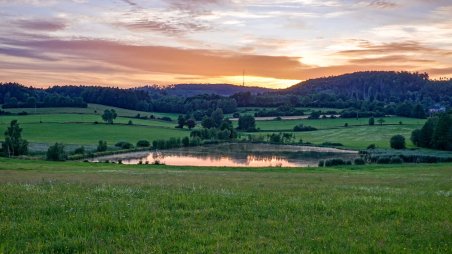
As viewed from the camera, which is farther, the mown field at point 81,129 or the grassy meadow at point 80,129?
the grassy meadow at point 80,129

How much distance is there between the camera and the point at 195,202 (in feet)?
51.6

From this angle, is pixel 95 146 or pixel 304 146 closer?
pixel 95 146

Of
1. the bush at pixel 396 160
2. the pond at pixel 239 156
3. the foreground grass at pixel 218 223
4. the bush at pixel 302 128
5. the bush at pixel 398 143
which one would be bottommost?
the pond at pixel 239 156

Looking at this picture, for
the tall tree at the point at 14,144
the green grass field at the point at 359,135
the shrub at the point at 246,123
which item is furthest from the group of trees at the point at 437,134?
the tall tree at the point at 14,144

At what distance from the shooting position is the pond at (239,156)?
103375 mm

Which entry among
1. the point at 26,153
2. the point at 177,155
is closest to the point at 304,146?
the point at 177,155

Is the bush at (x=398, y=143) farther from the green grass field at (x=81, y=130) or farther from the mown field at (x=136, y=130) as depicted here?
the green grass field at (x=81, y=130)

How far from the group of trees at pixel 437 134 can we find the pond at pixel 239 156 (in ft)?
73.8

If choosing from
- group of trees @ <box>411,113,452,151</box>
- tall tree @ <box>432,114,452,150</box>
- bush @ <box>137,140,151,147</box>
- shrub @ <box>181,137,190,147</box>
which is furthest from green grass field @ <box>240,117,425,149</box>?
bush @ <box>137,140,151,147</box>

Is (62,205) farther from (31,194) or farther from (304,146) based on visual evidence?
(304,146)

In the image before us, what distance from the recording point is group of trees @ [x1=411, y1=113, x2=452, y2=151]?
12394 centimetres

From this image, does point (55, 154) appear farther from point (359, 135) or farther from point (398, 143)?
point (359, 135)

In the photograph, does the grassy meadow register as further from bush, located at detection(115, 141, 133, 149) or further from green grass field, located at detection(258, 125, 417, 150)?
green grass field, located at detection(258, 125, 417, 150)

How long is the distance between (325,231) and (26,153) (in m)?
110
